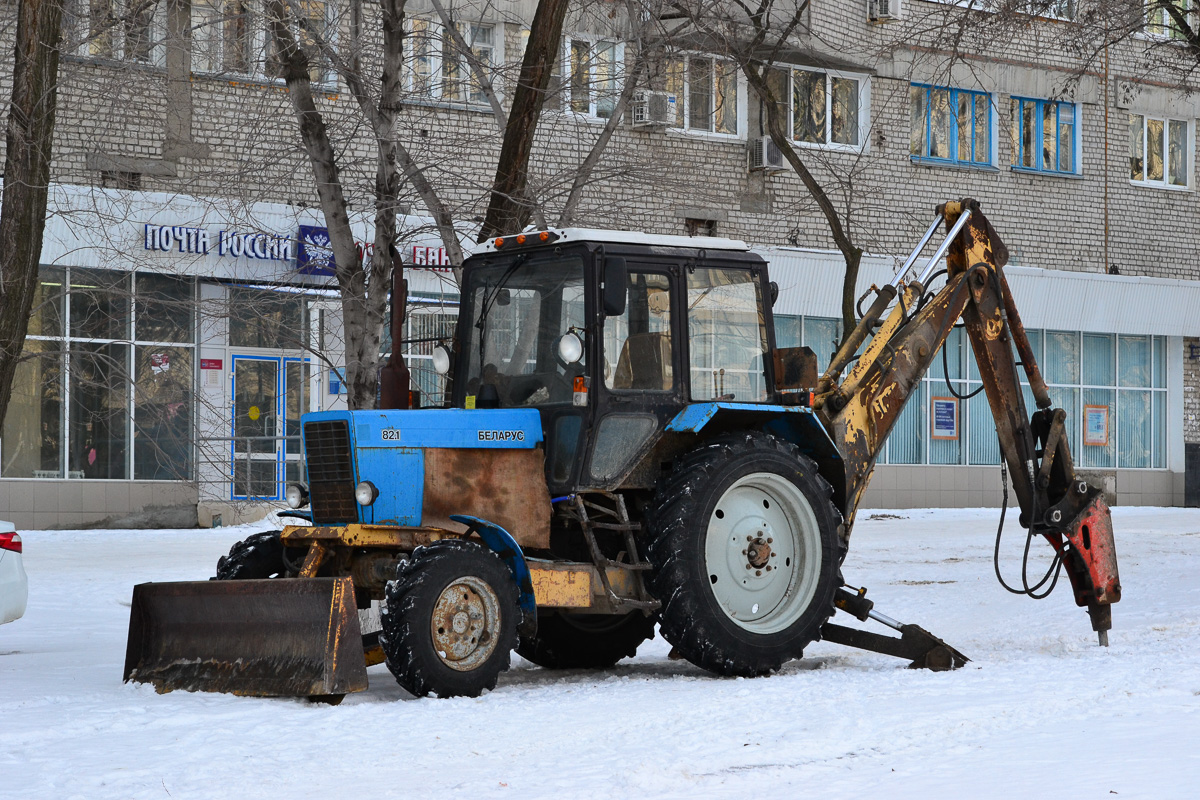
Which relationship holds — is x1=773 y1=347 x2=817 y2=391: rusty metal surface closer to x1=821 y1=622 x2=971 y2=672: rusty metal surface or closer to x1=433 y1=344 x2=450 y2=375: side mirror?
x1=821 y1=622 x2=971 y2=672: rusty metal surface

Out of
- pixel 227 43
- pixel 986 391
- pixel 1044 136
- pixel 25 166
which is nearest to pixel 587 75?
pixel 227 43

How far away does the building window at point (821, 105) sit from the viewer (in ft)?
84.7

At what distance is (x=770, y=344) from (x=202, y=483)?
13.9 m

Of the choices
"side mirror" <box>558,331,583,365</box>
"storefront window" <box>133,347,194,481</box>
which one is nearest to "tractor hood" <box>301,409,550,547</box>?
"side mirror" <box>558,331,583,365</box>

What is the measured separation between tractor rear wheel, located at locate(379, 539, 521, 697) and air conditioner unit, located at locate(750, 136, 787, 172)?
61.1ft

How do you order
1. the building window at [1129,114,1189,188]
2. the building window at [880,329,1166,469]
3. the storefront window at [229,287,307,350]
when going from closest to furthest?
the storefront window at [229,287,307,350]
the building window at [880,329,1166,469]
the building window at [1129,114,1189,188]

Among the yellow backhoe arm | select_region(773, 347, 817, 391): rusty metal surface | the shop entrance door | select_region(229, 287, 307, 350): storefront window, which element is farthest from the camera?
the shop entrance door

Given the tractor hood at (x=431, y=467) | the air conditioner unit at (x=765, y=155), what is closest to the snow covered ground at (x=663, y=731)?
the tractor hood at (x=431, y=467)

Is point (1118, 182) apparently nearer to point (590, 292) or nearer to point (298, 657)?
→ point (590, 292)

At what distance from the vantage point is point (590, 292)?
8336 millimetres

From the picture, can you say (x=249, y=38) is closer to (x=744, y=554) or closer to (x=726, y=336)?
(x=726, y=336)

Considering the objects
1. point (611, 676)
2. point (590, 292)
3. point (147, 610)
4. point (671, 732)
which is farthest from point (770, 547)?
point (147, 610)

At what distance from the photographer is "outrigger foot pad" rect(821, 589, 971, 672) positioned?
8656mm

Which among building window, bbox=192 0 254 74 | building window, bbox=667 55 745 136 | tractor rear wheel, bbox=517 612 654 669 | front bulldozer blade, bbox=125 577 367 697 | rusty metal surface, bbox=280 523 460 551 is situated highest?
building window, bbox=667 55 745 136
